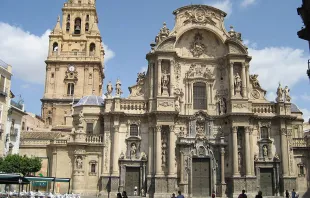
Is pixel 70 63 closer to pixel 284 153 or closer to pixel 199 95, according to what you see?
pixel 199 95

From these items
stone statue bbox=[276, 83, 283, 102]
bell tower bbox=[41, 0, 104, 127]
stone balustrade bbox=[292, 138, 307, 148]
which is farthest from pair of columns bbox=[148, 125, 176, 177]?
bell tower bbox=[41, 0, 104, 127]

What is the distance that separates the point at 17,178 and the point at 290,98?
2741cm

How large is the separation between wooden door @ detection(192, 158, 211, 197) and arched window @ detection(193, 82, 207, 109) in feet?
18.0

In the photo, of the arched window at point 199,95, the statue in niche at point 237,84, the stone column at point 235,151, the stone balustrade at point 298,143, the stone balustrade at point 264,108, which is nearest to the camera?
the stone column at point 235,151

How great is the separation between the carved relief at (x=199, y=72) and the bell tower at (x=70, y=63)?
24341 millimetres

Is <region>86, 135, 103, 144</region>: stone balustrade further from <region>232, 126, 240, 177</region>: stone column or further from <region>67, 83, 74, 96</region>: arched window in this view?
<region>67, 83, 74, 96</region>: arched window

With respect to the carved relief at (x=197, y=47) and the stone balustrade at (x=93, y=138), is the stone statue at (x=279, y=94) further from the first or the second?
the stone balustrade at (x=93, y=138)

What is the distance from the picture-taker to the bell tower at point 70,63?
59.5 metres

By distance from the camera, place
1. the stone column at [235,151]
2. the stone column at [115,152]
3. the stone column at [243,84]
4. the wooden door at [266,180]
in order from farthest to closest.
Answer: the stone column at [243,84], the wooden door at [266,180], the stone column at [235,151], the stone column at [115,152]

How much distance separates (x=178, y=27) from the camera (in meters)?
38.6

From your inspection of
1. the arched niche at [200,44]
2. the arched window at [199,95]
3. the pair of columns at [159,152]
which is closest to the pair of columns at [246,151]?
the arched window at [199,95]

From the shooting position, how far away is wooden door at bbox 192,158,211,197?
116 ft

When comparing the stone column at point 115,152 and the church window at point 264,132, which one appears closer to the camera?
the stone column at point 115,152

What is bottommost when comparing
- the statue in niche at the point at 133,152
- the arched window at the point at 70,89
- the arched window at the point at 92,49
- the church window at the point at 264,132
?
the statue in niche at the point at 133,152
